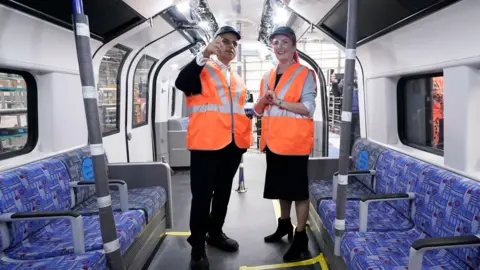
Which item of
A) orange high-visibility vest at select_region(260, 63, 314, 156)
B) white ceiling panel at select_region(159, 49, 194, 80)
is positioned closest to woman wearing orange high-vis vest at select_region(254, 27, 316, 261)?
orange high-visibility vest at select_region(260, 63, 314, 156)

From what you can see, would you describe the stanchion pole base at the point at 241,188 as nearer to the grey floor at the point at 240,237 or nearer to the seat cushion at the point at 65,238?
the grey floor at the point at 240,237

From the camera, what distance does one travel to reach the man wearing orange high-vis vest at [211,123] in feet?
8.39

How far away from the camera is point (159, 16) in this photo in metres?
4.26

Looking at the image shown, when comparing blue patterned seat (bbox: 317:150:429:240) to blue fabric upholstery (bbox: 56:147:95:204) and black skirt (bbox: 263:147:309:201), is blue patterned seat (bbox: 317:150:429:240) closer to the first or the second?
black skirt (bbox: 263:147:309:201)

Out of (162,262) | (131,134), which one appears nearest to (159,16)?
(131,134)

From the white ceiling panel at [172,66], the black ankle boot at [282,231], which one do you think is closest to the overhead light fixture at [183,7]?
the white ceiling panel at [172,66]

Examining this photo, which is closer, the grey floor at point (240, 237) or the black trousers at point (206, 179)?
the black trousers at point (206, 179)

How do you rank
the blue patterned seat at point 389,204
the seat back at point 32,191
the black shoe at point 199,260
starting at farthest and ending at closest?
1. the black shoe at point 199,260
2. the blue patterned seat at point 389,204
3. the seat back at point 32,191

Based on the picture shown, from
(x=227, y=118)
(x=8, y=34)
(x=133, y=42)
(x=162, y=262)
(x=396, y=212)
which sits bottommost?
(x=162, y=262)

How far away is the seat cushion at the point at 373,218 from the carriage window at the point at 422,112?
2.36 ft

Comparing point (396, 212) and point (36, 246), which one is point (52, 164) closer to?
point (36, 246)

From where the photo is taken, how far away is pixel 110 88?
4.88 metres

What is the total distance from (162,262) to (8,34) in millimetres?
2262

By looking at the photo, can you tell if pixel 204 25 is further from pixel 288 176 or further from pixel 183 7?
pixel 288 176
